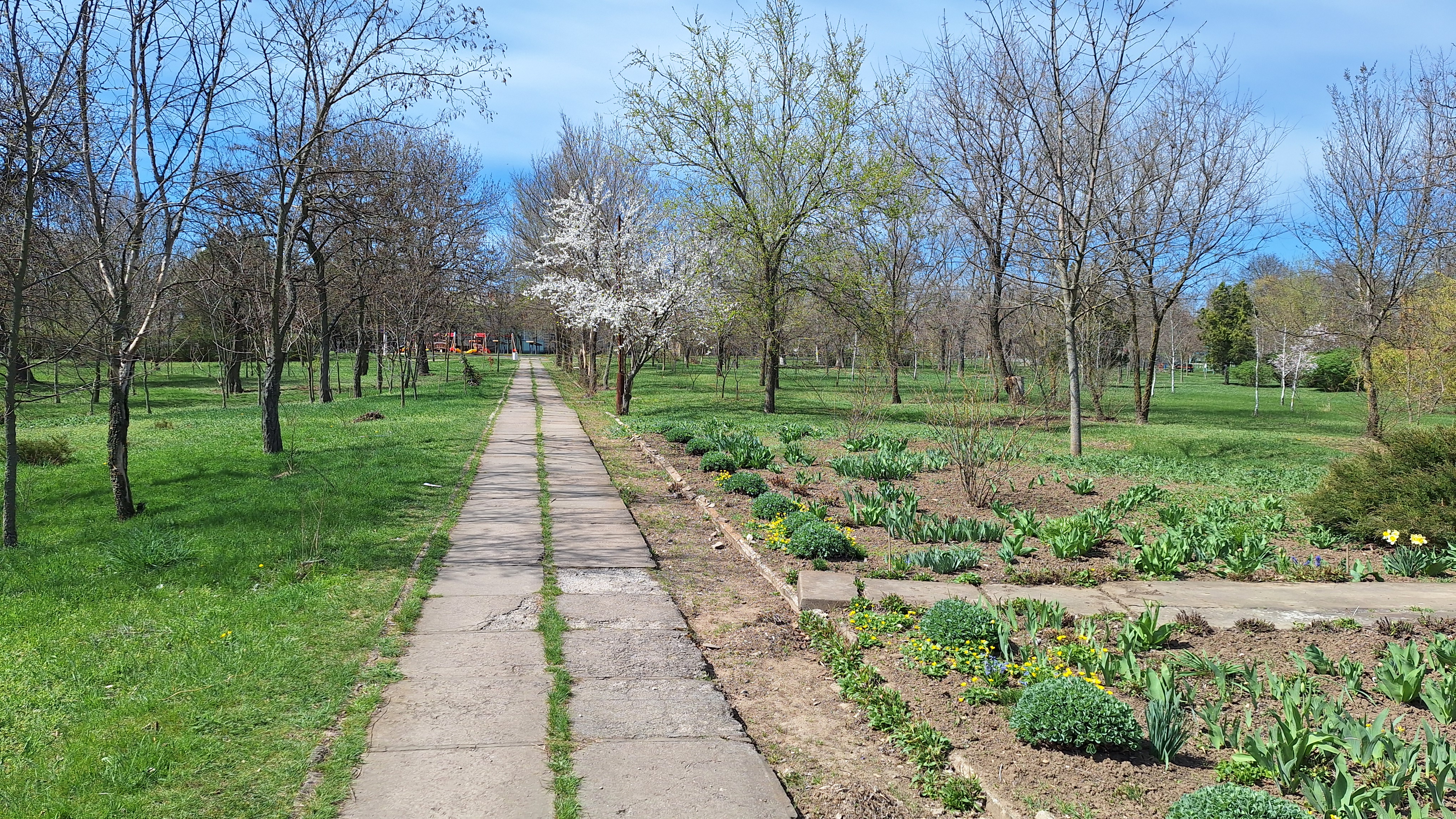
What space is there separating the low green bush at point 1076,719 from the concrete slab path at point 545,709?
3.64 feet

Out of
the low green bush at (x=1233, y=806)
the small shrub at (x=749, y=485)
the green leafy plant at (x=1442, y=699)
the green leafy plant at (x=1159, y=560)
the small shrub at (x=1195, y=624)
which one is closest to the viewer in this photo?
the low green bush at (x=1233, y=806)

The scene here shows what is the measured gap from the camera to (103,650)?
4.64 m

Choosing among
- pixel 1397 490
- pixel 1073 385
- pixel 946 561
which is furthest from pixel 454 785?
pixel 1073 385

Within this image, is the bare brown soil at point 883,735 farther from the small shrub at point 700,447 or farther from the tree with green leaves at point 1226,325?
the tree with green leaves at point 1226,325

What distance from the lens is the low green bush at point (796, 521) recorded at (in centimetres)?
720

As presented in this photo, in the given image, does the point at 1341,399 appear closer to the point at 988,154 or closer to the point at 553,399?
the point at 988,154

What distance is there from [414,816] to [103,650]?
2.81 meters

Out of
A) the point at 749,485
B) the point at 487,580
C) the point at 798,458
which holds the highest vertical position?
the point at 798,458

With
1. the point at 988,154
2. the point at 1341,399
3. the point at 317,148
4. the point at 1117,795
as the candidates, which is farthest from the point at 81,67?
the point at 1341,399

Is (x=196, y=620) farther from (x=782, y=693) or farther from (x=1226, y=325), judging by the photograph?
(x=1226, y=325)

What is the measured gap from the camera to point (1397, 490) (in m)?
6.99

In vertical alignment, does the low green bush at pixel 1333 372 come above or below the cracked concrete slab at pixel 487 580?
above

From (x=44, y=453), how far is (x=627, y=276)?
15126 millimetres

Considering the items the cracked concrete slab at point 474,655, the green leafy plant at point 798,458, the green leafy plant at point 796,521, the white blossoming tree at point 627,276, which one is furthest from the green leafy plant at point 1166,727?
the white blossoming tree at point 627,276
